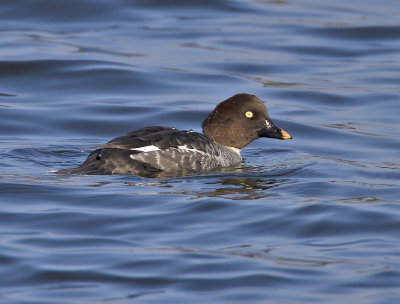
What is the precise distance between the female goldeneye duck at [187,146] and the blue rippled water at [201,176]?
186 mm

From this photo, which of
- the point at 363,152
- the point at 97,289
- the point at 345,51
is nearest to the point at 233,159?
the point at 363,152

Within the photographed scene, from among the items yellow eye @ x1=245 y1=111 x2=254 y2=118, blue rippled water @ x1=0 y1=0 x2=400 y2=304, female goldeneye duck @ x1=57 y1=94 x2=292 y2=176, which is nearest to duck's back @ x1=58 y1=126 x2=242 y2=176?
female goldeneye duck @ x1=57 y1=94 x2=292 y2=176

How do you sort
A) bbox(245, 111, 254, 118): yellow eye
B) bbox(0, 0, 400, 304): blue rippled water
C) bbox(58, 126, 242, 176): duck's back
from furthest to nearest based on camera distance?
bbox(245, 111, 254, 118): yellow eye, bbox(58, 126, 242, 176): duck's back, bbox(0, 0, 400, 304): blue rippled water

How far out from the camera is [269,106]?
41.2 ft

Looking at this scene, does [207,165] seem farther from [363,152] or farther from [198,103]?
[198,103]

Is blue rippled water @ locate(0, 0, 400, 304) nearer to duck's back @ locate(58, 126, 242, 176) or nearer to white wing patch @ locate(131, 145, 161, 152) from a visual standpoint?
duck's back @ locate(58, 126, 242, 176)

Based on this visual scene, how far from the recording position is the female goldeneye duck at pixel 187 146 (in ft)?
27.9

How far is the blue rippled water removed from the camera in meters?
6.06

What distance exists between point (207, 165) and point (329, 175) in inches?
46.8

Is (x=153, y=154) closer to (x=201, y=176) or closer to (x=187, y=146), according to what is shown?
(x=187, y=146)

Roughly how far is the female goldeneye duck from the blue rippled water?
0.19 m

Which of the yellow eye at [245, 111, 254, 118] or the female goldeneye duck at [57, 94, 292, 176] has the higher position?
the yellow eye at [245, 111, 254, 118]

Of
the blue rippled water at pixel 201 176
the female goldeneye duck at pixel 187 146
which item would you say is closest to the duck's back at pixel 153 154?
the female goldeneye duck at pixel 187 146

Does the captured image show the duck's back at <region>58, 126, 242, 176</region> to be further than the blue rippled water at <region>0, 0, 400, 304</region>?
Yes
